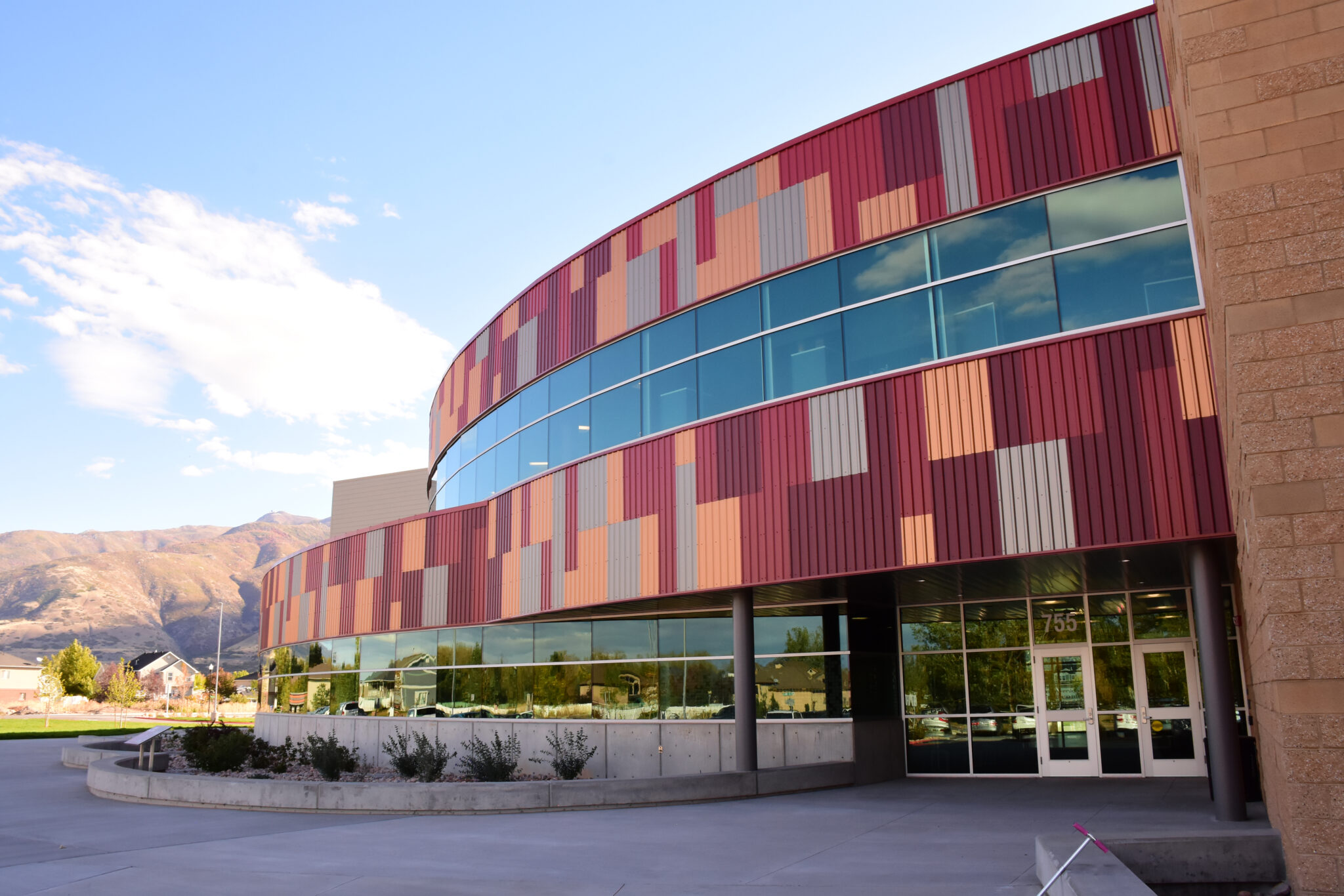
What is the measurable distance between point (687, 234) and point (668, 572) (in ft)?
21.6

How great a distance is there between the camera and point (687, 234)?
1928 cm

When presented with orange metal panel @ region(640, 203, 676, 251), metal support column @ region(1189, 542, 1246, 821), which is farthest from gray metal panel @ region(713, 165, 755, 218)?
metal support column @ region(1189, 542, 1246, 821)

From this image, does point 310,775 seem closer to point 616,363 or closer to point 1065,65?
point 616,363

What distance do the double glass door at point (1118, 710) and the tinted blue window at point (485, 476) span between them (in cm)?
1392

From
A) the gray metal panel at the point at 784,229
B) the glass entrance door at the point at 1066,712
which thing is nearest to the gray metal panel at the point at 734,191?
the gray metal panel at the point at 784,229

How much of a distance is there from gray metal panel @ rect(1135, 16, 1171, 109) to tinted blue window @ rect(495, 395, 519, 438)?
1561cm

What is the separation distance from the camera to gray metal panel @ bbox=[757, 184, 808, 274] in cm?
1711

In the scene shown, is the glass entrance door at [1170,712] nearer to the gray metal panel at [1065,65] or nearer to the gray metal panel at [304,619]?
the gray metal panel at [1065,65]

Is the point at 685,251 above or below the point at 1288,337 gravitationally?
above

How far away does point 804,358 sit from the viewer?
16.7 meters

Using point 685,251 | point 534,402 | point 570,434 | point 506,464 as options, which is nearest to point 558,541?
point 570,434

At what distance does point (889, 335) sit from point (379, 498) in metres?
37.6

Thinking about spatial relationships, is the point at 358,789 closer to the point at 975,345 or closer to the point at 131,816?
the point at 131,816

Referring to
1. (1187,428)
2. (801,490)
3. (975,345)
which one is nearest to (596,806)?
(801,490)
